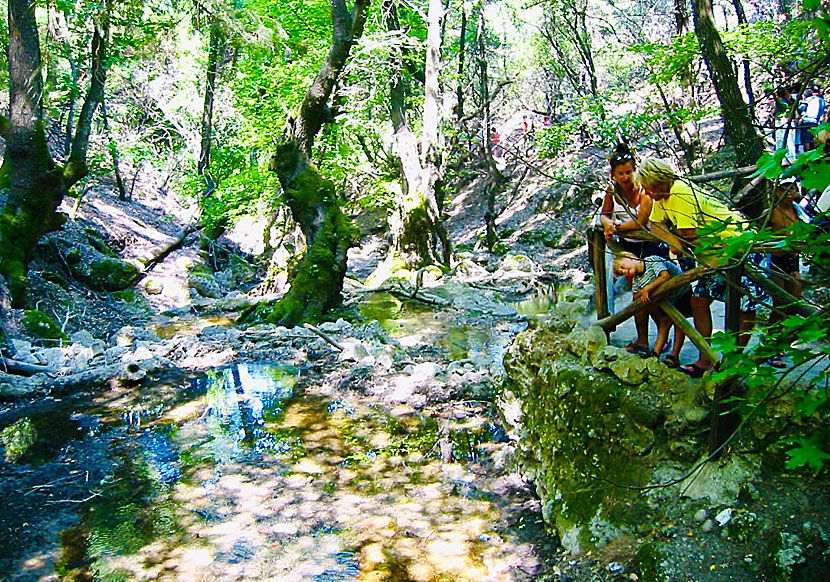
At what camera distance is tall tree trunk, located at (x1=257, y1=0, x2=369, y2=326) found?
11836 millimetres

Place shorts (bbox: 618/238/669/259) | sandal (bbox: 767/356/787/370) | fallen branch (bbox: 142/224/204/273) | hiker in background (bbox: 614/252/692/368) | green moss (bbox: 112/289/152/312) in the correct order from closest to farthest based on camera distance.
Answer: sandal (bbox: 767/356/787/370) → hiker in background (bbox: 614/252/692/368) → shorts (bbox: 618/238/669/259) → green moss (bbox: 112/289/152/312) → fallen branch (bbox: 142/224/204/273)

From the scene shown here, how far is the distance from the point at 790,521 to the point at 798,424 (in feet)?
1.79

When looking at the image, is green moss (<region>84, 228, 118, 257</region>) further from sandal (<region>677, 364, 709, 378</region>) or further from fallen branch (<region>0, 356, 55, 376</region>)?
sandal (<region>677, 364, 709, 378</region>)

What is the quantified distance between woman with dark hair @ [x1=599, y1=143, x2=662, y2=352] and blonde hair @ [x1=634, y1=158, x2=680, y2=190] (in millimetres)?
181

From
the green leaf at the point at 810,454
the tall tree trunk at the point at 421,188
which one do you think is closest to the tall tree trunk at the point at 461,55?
the tall tree trunk at the point at 421,188

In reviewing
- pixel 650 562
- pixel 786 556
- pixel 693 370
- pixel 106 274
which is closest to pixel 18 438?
pixel 650 562

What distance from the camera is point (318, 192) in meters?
12.4

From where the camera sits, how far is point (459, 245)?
1004 inches

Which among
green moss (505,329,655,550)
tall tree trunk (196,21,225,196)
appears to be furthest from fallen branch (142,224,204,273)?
green moss (505,329,655,550)

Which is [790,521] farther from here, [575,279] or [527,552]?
[575,279]

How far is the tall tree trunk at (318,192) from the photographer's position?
11.8m

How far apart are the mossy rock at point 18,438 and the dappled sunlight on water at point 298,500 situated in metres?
0.88

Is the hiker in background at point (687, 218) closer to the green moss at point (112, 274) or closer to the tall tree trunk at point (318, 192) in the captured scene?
the tall tree trunk at point (318, 192)

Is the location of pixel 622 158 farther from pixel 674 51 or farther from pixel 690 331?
pixel 674 51
